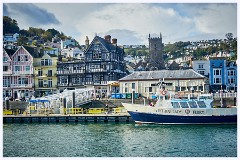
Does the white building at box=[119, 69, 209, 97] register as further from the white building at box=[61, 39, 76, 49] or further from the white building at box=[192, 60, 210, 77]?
the white building at box=[61, 39, 76, 49]

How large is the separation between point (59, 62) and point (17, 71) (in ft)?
13.0

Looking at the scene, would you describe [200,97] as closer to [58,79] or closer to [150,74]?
[150,74]

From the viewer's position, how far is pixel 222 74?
33.5 metres

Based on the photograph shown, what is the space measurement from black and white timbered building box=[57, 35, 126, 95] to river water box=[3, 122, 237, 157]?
480 inches

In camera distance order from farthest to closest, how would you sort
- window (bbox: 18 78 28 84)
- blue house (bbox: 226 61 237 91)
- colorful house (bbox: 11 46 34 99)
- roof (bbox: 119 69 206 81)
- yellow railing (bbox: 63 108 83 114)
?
window (bbox: 18 78 28 84), colorful house (bbox: 11 46 34 99), blue house (bbox: 226 61 237 91), roof (bbox: 119 69 206 81), yellow railing (bbox: 63 108 83 114)

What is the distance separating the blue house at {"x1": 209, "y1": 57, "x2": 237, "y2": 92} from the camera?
3300cm

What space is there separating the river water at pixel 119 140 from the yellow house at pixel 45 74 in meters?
12.5

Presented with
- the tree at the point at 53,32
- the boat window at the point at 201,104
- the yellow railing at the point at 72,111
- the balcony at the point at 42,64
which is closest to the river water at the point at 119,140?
the boat window at the point at 201,104

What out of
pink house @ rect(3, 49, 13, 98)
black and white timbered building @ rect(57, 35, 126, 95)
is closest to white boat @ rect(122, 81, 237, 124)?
black and white timbered building @ rect(57, 35, 126, 95)

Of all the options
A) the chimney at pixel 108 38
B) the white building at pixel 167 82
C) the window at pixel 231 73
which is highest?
the chimney at pixel 108 38

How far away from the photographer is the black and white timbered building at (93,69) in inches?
1362

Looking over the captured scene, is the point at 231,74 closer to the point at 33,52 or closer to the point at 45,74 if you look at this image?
the point at 45,74

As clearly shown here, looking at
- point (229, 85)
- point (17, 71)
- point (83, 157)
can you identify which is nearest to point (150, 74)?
point (229, 85)

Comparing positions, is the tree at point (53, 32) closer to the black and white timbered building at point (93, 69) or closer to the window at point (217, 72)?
the black and white timbered building at point (93, 69)
